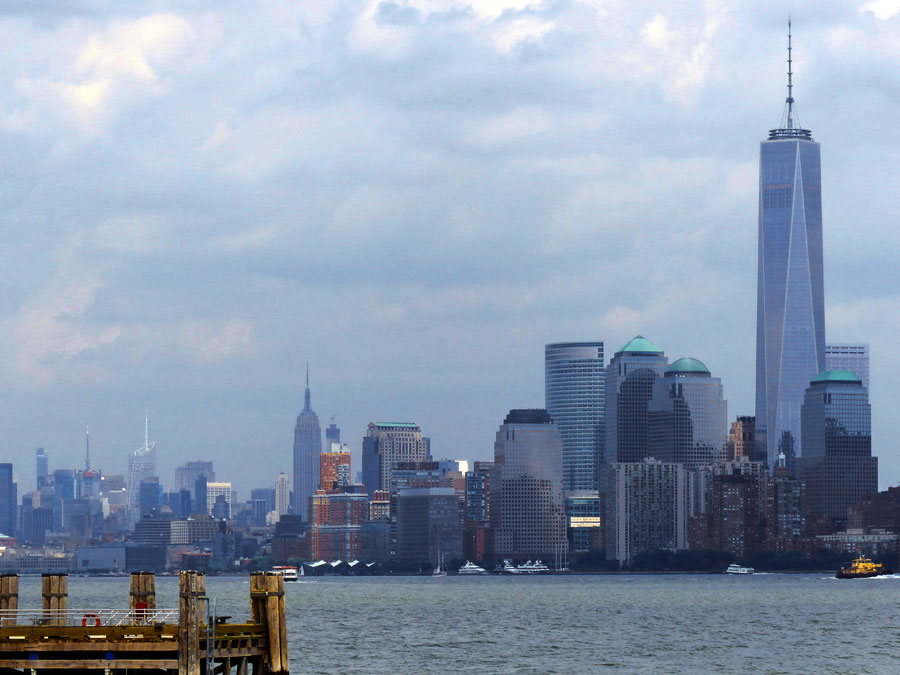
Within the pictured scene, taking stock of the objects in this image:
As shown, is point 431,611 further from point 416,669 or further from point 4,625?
point 4,625

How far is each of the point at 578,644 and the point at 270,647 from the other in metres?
70.1

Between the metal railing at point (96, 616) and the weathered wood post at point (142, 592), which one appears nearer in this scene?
the metal railing at point (96, 616)

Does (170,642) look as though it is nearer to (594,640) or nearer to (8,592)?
(8,592)

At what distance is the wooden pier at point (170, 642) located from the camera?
5041 centimetres

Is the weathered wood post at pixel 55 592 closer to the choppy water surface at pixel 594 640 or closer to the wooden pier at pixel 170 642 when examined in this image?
the wooden pier at pixel 170 642

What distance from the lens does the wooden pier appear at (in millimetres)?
50406

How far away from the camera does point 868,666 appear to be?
103 meters

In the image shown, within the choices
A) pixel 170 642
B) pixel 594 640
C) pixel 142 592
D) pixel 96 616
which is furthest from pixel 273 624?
pixel 594 640

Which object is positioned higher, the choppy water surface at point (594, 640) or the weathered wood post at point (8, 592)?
the weathered wood post at point (8, 592)

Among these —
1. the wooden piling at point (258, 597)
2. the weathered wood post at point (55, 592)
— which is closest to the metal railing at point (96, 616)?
the weathered wood post at point (55, 592)

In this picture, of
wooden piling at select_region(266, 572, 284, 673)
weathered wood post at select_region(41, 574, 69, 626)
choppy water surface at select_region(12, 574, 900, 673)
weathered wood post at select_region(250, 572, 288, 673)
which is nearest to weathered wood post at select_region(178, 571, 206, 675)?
weathered wood post at select_region(250, 572, 288, 673)

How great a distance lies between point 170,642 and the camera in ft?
169

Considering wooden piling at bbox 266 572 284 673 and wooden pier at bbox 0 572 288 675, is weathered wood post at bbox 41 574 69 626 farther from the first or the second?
wooden piling at bbox 266 572 284 673

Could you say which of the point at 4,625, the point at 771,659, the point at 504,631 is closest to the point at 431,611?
the point at 504,631
